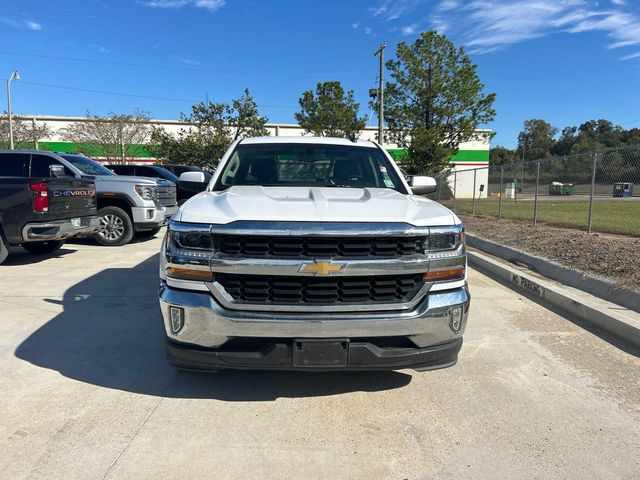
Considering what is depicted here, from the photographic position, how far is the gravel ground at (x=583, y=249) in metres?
6.38

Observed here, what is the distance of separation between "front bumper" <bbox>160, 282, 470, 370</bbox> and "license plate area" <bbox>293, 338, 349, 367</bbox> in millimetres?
31

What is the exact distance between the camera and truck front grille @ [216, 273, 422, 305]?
2.94 m

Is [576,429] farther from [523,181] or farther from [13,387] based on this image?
[523,181]

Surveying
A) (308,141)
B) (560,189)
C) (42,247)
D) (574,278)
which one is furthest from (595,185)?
(42,247)

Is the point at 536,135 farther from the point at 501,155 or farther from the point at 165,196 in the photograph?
the point at 165,196

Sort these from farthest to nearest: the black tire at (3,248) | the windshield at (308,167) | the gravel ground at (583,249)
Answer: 1. the black tire at (3,248)
2. the gravel ground at (583,249)
3. the windshield at (308,167)

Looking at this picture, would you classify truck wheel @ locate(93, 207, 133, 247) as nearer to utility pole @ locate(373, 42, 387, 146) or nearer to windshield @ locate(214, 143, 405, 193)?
windshield @ locate(214, 143, 405, 193)

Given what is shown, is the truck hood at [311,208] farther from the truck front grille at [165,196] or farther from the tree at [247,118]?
the tree at [247,118]

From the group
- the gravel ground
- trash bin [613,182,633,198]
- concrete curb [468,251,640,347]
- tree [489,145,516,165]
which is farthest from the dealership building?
tree [489,145,516,165]

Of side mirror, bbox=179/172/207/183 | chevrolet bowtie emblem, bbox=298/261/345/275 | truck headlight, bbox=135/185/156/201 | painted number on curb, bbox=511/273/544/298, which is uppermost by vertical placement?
side mirror, bbox=179/172/207/183

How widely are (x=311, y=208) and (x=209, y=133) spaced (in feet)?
105

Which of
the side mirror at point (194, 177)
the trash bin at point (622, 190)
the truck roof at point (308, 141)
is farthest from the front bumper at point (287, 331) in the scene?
the trash bin at point (622, 190)

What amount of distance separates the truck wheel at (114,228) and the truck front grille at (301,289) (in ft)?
26.4

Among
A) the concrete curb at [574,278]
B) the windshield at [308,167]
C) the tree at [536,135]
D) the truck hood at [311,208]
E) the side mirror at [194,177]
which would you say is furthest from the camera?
the tree at [536,135]
